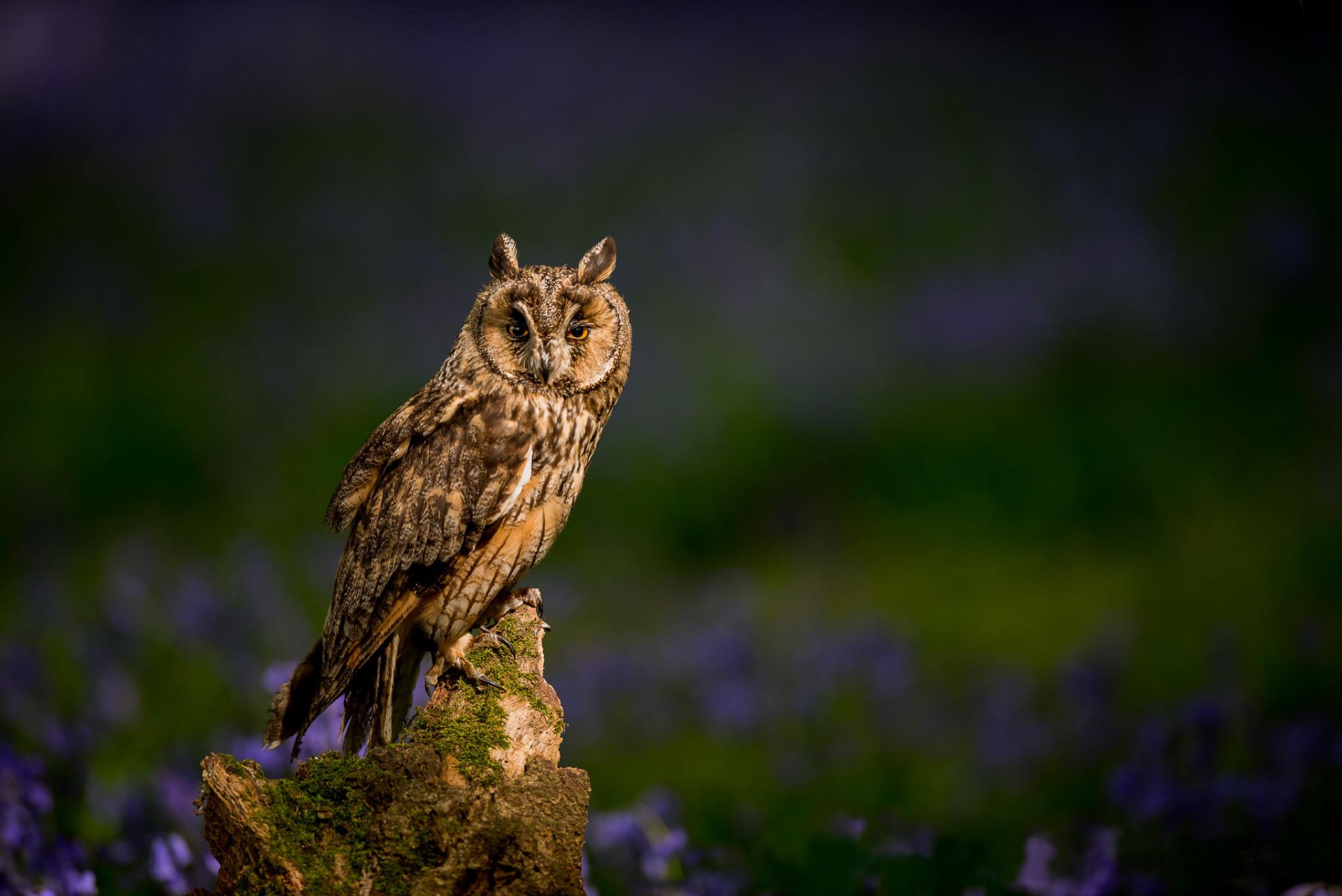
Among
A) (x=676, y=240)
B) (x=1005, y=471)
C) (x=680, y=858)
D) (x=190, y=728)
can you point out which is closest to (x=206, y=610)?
(x=190, y=728)

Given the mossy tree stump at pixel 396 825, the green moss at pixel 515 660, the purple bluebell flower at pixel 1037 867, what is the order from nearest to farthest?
the mossy tree stump at pixel 396 825, the green moss at pixel 515 660, the purple bluebell flower at pixel 1037 867

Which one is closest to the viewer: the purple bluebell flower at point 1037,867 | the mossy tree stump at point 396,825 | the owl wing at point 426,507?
the mossy tree stump at point 396,825

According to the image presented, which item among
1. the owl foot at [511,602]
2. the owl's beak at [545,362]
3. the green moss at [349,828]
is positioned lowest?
the green moss at [349,828]

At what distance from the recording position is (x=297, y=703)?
1.56 metres

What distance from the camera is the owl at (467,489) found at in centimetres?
155

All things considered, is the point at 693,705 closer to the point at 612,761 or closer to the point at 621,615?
the point at 612,761

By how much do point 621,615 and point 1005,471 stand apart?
4.98ft

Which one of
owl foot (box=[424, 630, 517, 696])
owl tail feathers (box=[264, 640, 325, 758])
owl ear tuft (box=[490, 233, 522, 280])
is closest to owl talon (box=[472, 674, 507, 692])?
owl foot (box=[424, 630, 517, 696])

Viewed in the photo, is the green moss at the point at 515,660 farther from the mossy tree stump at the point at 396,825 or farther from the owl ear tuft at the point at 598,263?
the owl ear tuft at the point at 598,263

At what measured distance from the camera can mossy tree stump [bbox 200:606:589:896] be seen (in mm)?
1215

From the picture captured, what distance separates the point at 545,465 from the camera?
159cm

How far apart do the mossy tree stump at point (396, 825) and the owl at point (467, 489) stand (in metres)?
0.26

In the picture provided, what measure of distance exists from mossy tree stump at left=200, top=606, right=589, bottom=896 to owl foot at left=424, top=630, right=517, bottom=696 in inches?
6.8

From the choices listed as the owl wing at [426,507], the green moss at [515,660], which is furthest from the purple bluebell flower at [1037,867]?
the owl wing at [426,507]
